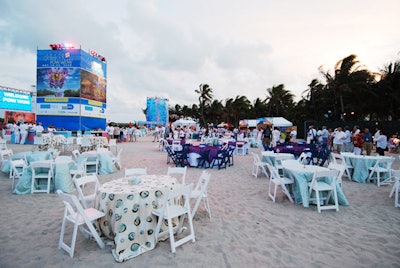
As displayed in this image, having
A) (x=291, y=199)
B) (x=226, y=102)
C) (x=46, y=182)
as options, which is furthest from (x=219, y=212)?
(x=226, y=102)

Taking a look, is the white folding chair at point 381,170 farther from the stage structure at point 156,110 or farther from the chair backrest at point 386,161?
the stage structure at point 156,110

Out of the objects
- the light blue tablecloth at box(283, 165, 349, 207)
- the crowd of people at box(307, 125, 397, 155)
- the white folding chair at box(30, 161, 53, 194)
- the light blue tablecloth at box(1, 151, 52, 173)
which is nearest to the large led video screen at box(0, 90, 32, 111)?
the light blue tablecloth at box(1, 151, 52, 173)

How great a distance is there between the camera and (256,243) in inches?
127

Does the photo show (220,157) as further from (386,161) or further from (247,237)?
(247,237)

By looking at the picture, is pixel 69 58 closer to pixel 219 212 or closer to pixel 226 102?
pixel 219 212

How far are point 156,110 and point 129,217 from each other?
109 feet

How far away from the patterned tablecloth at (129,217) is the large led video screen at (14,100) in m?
28.0

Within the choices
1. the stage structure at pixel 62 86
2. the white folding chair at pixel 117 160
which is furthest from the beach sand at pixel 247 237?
the stage structure at pixel 62 86

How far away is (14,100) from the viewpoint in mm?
25203

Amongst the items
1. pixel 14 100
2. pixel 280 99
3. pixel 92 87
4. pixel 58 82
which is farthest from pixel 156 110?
pixel 280 99

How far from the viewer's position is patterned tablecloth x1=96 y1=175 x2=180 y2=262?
2.87 meters

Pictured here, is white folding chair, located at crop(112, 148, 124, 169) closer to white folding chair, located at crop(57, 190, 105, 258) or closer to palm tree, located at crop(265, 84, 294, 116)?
white folding chair, located at crop(57, 190, 105, 258)

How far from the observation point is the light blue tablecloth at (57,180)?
545cm

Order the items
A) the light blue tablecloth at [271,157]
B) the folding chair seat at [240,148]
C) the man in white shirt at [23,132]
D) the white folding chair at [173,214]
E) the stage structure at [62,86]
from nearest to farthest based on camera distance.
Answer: the white folding chair at [173,214]
the light blue tablecloth at [271,157]
the folding chair seat at [240,148]
the man in white shirt at [23,132]
the stage structure at [62,86]
